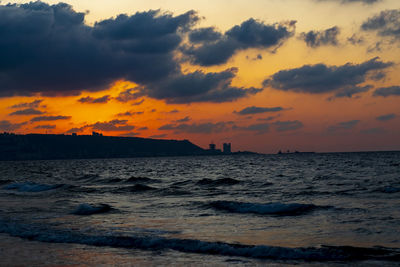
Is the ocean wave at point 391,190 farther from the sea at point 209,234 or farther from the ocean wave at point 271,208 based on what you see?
the ocean wave at point 271,208

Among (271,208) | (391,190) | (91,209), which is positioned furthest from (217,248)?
(391,190)

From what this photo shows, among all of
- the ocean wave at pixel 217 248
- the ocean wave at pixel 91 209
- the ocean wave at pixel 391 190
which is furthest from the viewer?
the ocean wave at pixel 391 190

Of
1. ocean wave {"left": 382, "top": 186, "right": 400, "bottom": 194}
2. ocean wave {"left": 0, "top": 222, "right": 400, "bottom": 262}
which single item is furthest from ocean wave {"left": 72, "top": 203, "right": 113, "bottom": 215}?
ocean wave {"left": 382, "top": 186, "right": 400, "bottom": 194}

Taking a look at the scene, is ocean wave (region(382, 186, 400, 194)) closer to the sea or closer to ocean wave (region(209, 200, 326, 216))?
the sea

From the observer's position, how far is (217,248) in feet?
52.0

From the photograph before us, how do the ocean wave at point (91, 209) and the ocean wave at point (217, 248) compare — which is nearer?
the ocean wave at point (217, 248)

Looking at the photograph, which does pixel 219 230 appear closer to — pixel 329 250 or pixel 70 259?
Answer: pixel 329 250

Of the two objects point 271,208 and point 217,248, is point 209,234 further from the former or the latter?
point 271,208

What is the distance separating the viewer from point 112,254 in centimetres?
1562

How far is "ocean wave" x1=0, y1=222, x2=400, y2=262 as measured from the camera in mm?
14344

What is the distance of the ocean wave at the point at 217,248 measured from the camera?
47.1 feet

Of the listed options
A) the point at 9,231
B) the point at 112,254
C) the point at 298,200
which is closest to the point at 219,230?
the point at 112,254

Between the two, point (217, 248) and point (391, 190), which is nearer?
point (217, 248)

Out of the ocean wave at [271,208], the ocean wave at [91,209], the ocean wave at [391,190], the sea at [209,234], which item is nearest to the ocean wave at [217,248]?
the sea at [209,234]
